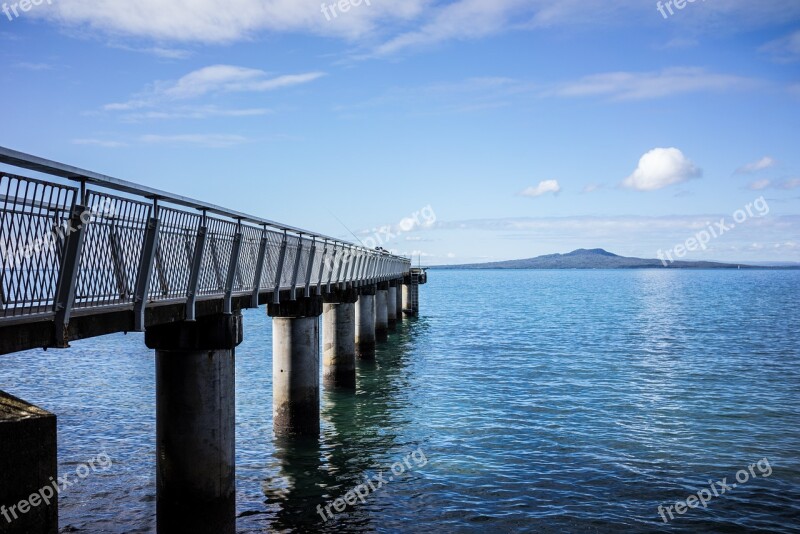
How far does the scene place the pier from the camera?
666 cm

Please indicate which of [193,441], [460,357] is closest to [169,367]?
[193,441]

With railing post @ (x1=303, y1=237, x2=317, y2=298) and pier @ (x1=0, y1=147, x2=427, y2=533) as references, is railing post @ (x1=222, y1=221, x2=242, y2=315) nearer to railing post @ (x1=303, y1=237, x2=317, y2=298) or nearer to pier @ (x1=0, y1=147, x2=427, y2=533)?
pier @ (x1=0, y1=147, x2=427, y2=533)

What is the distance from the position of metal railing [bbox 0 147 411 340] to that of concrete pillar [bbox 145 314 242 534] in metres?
0.77

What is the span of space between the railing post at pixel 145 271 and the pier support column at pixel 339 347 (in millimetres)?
16725

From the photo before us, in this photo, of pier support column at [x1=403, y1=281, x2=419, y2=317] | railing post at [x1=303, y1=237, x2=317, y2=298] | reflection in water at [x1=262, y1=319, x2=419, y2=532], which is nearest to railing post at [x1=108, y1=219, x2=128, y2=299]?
reflection in water at [x1=262, y1=319, x2=419, y2=532]

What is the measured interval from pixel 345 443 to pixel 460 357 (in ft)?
67.1

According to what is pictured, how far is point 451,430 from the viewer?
2169 centimetres

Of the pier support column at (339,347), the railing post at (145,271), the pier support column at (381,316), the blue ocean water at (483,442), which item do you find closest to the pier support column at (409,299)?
the pier support column at (381,316)

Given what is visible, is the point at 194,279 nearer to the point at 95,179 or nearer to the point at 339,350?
the point at 95,179

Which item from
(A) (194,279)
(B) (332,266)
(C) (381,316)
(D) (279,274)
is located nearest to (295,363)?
(D) (279,274)

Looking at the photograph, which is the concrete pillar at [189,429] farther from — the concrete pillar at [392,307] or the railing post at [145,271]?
the concrete pillar at [392,307]

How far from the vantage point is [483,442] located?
20219mm

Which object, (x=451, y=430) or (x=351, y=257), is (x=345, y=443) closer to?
(x=451, y=430)

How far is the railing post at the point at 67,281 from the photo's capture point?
24.5 feet
